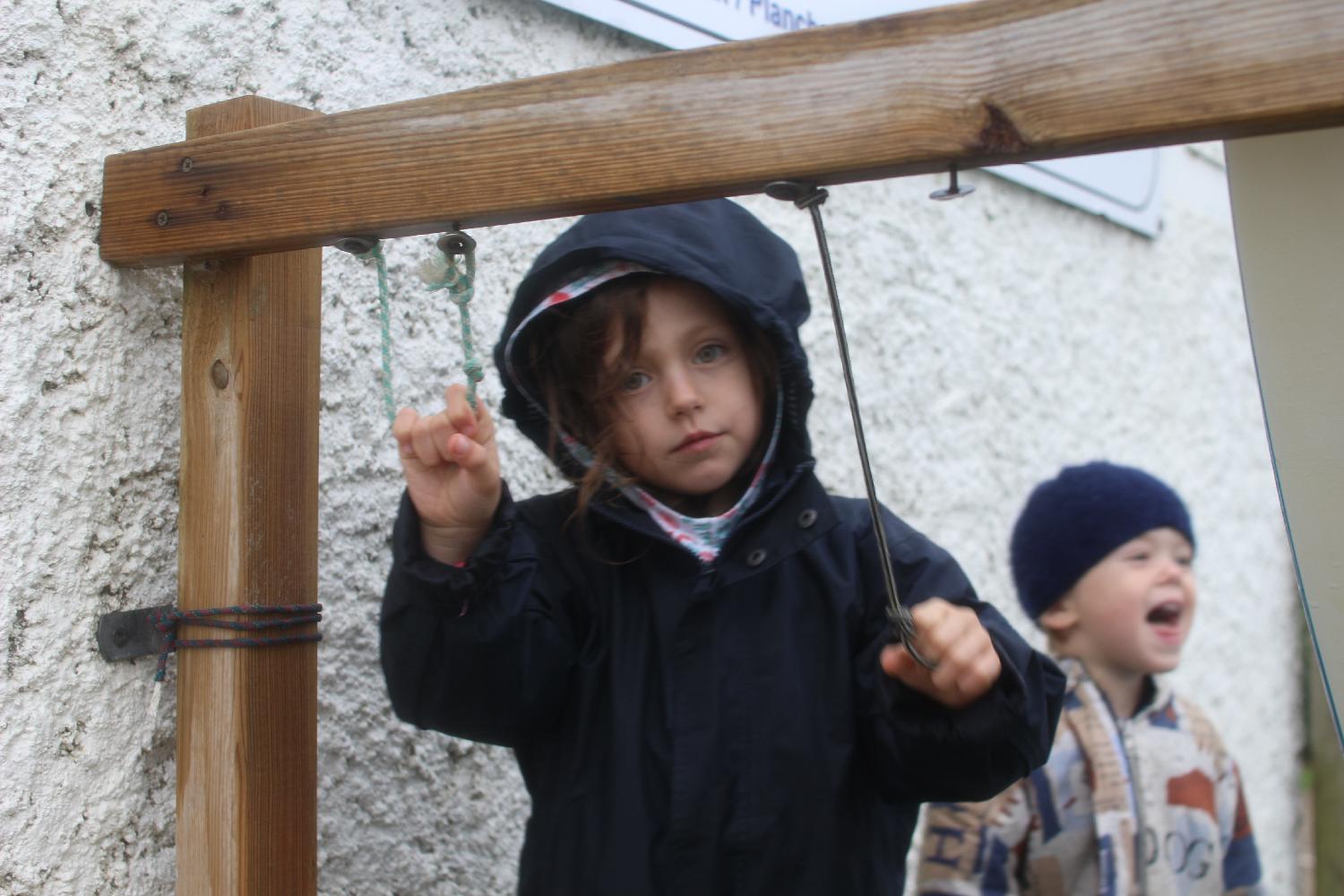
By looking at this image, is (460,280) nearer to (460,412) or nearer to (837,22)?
(460,412)

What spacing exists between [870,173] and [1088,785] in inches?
48.6

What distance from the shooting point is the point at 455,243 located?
1200mm

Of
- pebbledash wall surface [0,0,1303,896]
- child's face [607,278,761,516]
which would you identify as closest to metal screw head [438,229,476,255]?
child's face [607,278,761,516]

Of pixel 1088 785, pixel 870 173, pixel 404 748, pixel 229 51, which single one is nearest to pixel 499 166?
pixel 870 173

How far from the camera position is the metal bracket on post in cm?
131

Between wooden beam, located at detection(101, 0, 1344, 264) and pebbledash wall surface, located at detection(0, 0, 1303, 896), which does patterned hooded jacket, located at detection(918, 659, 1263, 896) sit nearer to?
pebbledash wall surface, located at detection(0, 0, 1303, 896)

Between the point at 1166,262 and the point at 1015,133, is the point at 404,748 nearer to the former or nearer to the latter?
the point at 1015,133

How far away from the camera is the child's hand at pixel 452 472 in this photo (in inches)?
46.6

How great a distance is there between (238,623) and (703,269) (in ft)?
1.92

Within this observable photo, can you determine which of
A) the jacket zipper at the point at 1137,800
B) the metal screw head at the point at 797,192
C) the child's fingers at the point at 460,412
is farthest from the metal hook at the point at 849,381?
the jacket zipper at the point at 1137,800

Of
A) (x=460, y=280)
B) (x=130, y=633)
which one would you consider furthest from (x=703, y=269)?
(x=130, y=633)

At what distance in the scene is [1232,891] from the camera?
198 cm

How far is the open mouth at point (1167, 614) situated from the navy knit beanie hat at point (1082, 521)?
120 millimetres

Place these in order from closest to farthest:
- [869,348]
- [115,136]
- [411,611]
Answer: [411,611]
[115,136]
[869,348]
